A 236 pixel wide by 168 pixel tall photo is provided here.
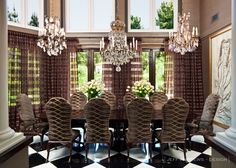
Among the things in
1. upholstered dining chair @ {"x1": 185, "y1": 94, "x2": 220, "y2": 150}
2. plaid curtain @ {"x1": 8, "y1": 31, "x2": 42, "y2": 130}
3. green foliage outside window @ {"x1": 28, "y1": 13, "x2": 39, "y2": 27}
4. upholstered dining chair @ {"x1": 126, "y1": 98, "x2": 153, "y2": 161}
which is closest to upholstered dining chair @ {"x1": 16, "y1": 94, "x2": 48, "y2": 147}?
plaid curtain @ {"x1": 8, "y1": 31, "x2": 42, "y2": 130}

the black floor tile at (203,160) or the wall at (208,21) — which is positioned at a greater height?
the wall at (208,21)

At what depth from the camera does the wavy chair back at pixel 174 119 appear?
402 cm

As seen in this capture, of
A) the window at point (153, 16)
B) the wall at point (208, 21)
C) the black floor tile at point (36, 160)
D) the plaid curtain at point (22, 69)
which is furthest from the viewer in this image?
the window at point (153, 16)

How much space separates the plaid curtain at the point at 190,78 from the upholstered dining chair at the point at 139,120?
3.53 m

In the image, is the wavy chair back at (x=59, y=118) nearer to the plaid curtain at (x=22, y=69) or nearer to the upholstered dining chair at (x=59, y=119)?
the upholstered dining chair at (x=59, y=119)

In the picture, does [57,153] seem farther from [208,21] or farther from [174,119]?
[208,21]

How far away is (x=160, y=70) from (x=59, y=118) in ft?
14.3

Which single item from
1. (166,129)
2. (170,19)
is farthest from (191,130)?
(170,19)

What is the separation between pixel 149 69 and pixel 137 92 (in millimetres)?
2440

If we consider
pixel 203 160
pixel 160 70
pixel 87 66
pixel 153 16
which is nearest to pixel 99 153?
pixel 203 160

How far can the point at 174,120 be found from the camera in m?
4.12

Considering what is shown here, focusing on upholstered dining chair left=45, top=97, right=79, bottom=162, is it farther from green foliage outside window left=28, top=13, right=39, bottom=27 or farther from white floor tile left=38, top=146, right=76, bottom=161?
green foliage outside window left=28, top=13, right=39, bottom=27

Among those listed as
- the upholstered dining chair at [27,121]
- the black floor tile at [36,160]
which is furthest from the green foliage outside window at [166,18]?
the black floor tile at [36,160]

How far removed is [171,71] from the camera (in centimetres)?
753
